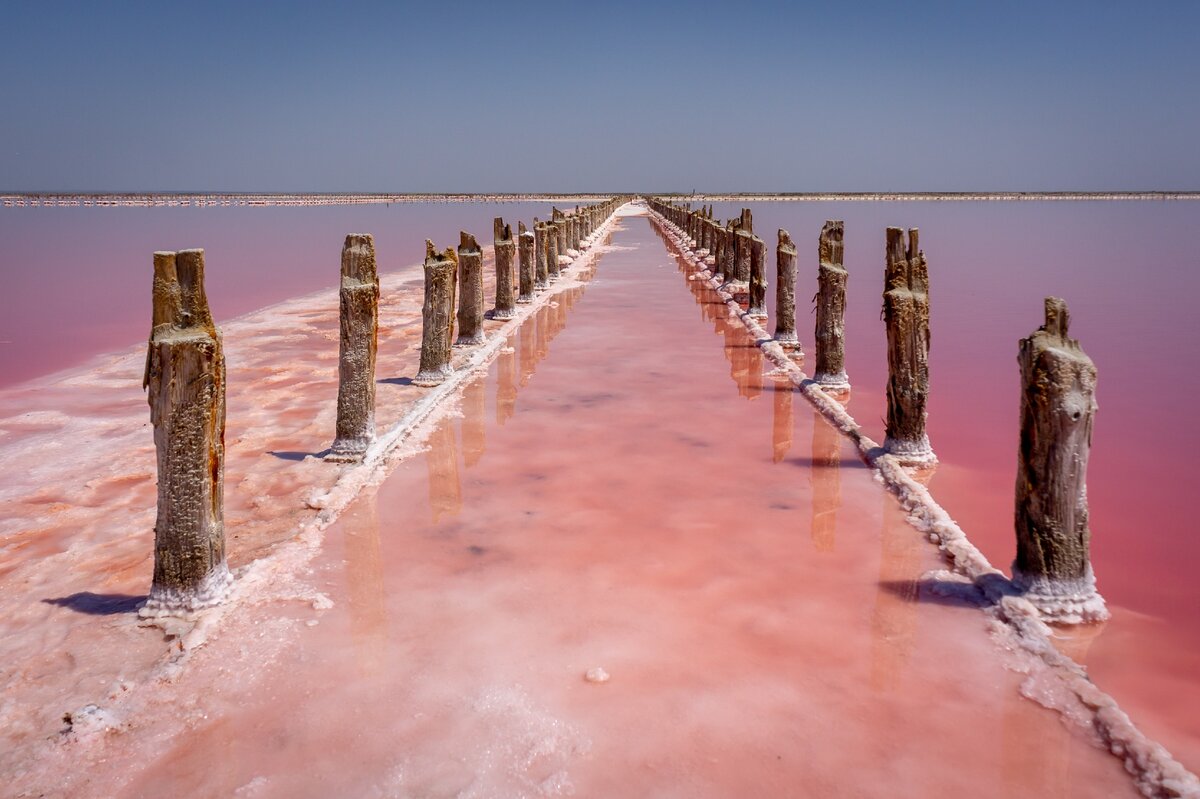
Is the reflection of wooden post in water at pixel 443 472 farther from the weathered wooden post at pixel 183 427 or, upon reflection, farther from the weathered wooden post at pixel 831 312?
the weathered wooden post at pixel 831 312

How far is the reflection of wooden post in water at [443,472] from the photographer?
21.5 ft

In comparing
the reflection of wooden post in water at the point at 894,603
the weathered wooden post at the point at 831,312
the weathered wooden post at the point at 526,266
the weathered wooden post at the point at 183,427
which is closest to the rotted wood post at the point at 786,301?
the weathered wooden post at the point at 831,312

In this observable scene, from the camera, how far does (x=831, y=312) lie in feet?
32.5

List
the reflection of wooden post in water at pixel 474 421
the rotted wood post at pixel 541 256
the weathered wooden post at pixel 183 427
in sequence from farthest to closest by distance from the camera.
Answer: the rotted wood post at pixel 541 256
the reflection of wooden post in water at pixel 474 421
the weathered wooden post at pixel 183 427

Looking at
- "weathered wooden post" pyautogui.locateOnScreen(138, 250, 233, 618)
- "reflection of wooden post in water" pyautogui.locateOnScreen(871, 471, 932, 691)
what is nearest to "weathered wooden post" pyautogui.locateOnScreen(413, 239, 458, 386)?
"weathered wooden post" pyautogui.locateOnScreen(138, 250, 233, 618)

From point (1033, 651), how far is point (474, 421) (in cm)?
560

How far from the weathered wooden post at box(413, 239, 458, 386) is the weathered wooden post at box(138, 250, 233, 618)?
500 cm

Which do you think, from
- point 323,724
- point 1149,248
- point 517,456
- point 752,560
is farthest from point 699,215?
point 323,724

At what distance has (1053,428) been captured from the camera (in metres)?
4.81

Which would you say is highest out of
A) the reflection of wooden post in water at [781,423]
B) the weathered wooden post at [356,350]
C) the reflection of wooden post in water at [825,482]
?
the weathered wooden post at [356,350]

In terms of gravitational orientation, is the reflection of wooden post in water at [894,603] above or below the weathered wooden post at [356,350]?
below

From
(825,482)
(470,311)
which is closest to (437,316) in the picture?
(470,311)

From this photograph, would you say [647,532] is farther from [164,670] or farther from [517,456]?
[164,670]

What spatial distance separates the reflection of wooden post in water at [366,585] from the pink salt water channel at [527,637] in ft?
0.07
